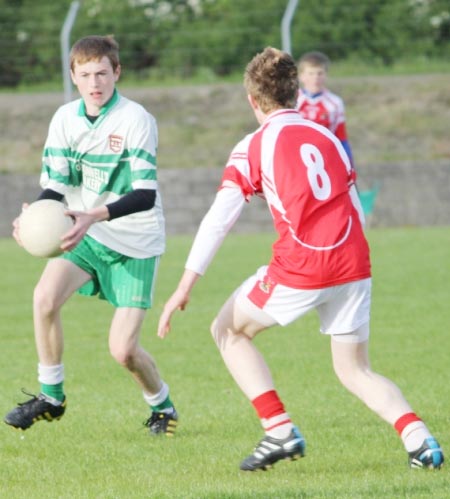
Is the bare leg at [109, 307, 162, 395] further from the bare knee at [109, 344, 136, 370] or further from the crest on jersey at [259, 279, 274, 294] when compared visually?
the crest on jersey at [259, 279, 274, 294]

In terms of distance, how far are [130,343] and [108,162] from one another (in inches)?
37.8

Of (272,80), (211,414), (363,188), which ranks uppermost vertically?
(272,80)

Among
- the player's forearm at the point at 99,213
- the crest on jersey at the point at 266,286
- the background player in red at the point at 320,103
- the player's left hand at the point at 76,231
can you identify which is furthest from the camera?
the background player in red at the point at 320,103

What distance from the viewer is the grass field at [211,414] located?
538 cm

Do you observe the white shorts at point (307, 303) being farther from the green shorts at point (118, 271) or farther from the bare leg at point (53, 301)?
the bare leg at point (53, 301)

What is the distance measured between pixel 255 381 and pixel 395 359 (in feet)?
12.8

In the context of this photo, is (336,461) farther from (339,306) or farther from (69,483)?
(69,483)

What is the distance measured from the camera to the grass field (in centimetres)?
538

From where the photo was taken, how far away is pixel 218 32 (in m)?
25.0

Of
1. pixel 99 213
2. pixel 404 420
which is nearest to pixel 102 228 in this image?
pixel 99 213

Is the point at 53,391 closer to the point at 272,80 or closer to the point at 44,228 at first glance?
the point at 44,228

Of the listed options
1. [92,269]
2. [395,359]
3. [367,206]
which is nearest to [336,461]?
[92,269]

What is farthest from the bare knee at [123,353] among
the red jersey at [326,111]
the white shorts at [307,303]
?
the red jersey at [326,111]

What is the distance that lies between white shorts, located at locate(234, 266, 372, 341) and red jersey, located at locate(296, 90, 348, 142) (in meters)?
8.89
